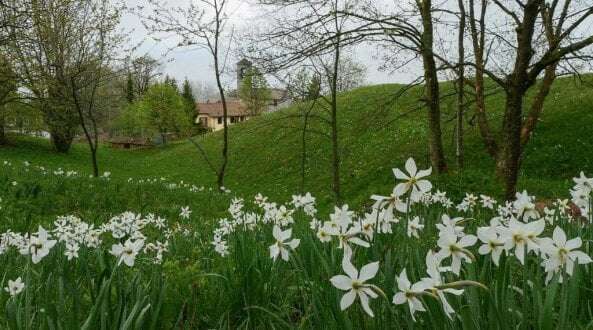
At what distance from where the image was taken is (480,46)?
11.3 meters

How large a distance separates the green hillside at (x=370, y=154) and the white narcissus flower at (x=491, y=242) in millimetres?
7067

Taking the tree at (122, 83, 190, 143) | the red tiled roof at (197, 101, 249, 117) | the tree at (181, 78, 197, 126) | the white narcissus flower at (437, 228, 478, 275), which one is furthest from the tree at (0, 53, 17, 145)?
the red tiled roof at (197, 101, 249, 117)

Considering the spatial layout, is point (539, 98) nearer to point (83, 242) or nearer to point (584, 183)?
point (584, 183)

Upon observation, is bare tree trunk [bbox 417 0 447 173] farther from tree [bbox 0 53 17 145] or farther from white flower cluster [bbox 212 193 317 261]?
tree [bbox 0 53 17 145]

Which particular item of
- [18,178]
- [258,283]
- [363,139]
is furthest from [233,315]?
[363,139]

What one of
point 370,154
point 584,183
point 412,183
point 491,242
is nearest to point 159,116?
point 370,154

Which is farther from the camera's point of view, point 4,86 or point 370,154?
point 4,86

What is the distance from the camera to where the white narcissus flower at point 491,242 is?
1395 millimetres

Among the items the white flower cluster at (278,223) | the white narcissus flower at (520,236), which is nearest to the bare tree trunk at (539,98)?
the white flower cluster at (278,223)

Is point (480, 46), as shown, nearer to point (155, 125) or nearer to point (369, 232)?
point (369, 232)

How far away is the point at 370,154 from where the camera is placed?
17250 mm

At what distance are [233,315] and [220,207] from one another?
7452 mm

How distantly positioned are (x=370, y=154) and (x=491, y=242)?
16.0 metres

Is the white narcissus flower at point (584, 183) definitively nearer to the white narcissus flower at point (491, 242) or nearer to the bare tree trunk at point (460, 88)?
the white narcissus flower at point (491, 242)
